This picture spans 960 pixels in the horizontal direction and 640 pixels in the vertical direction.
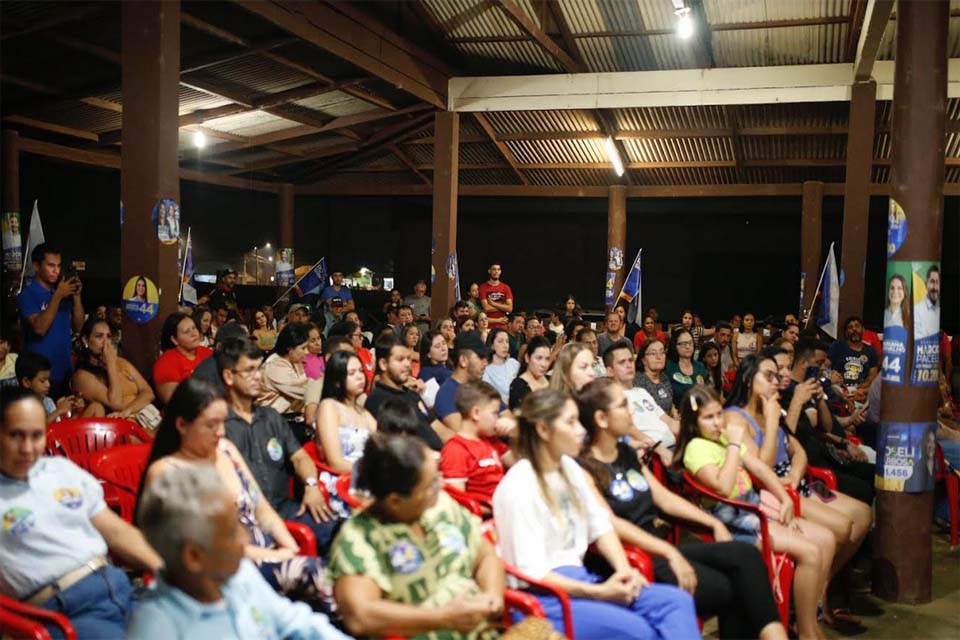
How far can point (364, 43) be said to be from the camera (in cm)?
897

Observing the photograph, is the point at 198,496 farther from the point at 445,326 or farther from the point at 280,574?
the point at 445,326

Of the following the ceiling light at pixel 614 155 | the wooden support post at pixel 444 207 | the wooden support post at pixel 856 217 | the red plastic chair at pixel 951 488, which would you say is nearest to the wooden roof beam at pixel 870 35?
the wooden support post at pixel 856 217

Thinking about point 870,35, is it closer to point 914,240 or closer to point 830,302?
point 830,302

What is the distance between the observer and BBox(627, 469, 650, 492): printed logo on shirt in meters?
3.51

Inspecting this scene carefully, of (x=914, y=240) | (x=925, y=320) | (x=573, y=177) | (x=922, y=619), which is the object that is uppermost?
(x=573, y=177)

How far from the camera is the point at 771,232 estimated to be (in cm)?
1620

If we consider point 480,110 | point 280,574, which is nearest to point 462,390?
point 280,574

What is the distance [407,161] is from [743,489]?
11.7m

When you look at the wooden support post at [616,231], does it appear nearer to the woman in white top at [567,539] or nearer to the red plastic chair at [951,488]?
the red plastic chair at [951,488]

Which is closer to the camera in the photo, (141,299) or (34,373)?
(34,373)

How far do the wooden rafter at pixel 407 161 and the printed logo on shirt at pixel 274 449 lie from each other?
1103cm

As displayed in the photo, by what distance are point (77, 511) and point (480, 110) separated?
360 inches

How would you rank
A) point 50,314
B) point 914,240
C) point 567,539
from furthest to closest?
point 50,314 → point 914,240 → point 567,539

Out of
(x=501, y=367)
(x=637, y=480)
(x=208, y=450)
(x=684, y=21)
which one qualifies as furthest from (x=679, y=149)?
(x=208, y=450)
